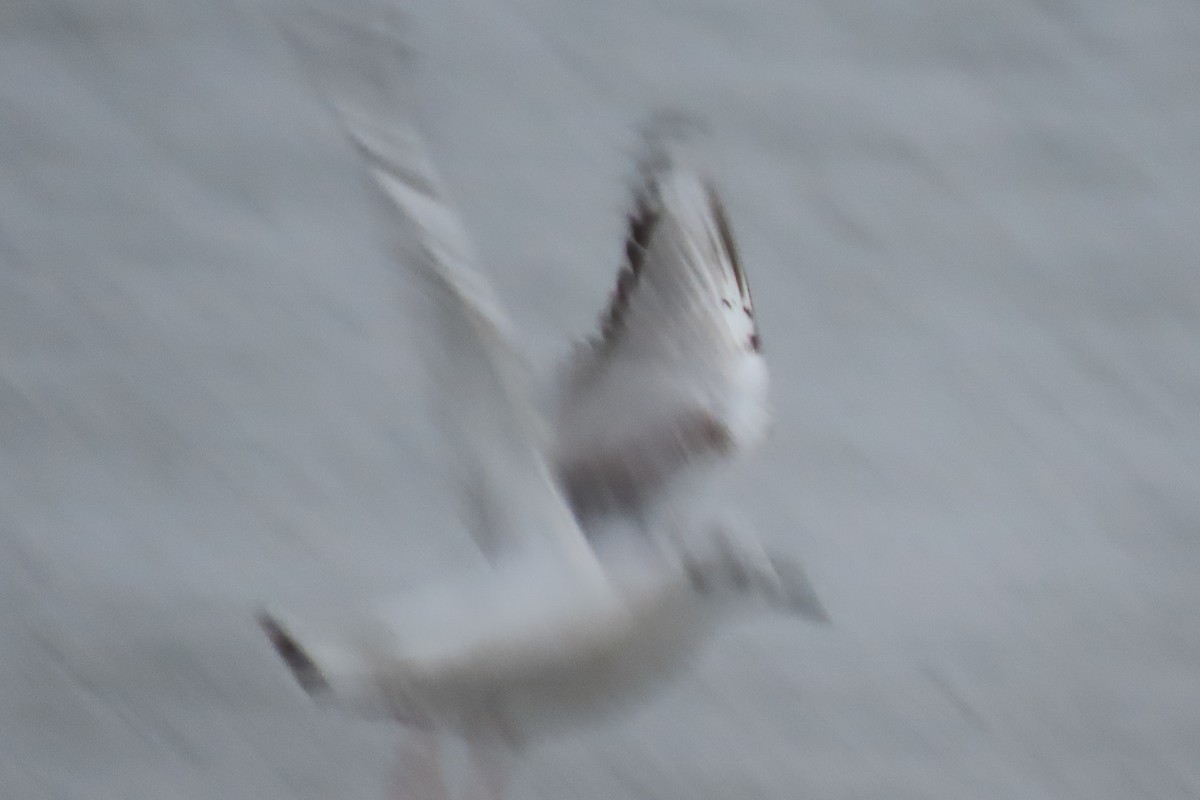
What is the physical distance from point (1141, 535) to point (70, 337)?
96cm

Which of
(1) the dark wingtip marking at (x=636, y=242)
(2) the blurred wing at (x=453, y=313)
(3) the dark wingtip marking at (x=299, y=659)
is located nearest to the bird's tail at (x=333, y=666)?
(3) the dark wingtip marking at (x=299, y=659)

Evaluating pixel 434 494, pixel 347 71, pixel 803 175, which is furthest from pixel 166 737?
pixel 803 175

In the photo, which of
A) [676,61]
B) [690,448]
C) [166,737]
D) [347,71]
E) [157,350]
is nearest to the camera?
[347,71]

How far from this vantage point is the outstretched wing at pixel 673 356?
1.11 metres

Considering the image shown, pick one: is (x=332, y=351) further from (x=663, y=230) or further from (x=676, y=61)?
(x=663, y=230)

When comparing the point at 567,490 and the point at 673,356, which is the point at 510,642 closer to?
the point at 567,490

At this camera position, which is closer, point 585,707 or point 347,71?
point 347,71

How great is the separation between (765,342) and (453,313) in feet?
Answer: 2.89

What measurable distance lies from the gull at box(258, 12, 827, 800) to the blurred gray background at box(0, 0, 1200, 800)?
0.93 ft

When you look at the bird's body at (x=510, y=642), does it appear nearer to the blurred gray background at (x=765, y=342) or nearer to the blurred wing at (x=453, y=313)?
the blurred wing at (x=453, y=313)

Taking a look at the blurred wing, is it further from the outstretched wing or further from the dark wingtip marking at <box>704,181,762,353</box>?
the dark wingtip marking at <box>704,181,762,353</box>

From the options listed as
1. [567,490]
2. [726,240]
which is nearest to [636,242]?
[726,240]

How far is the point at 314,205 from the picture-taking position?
1.80m

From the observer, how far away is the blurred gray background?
4.66 feet
